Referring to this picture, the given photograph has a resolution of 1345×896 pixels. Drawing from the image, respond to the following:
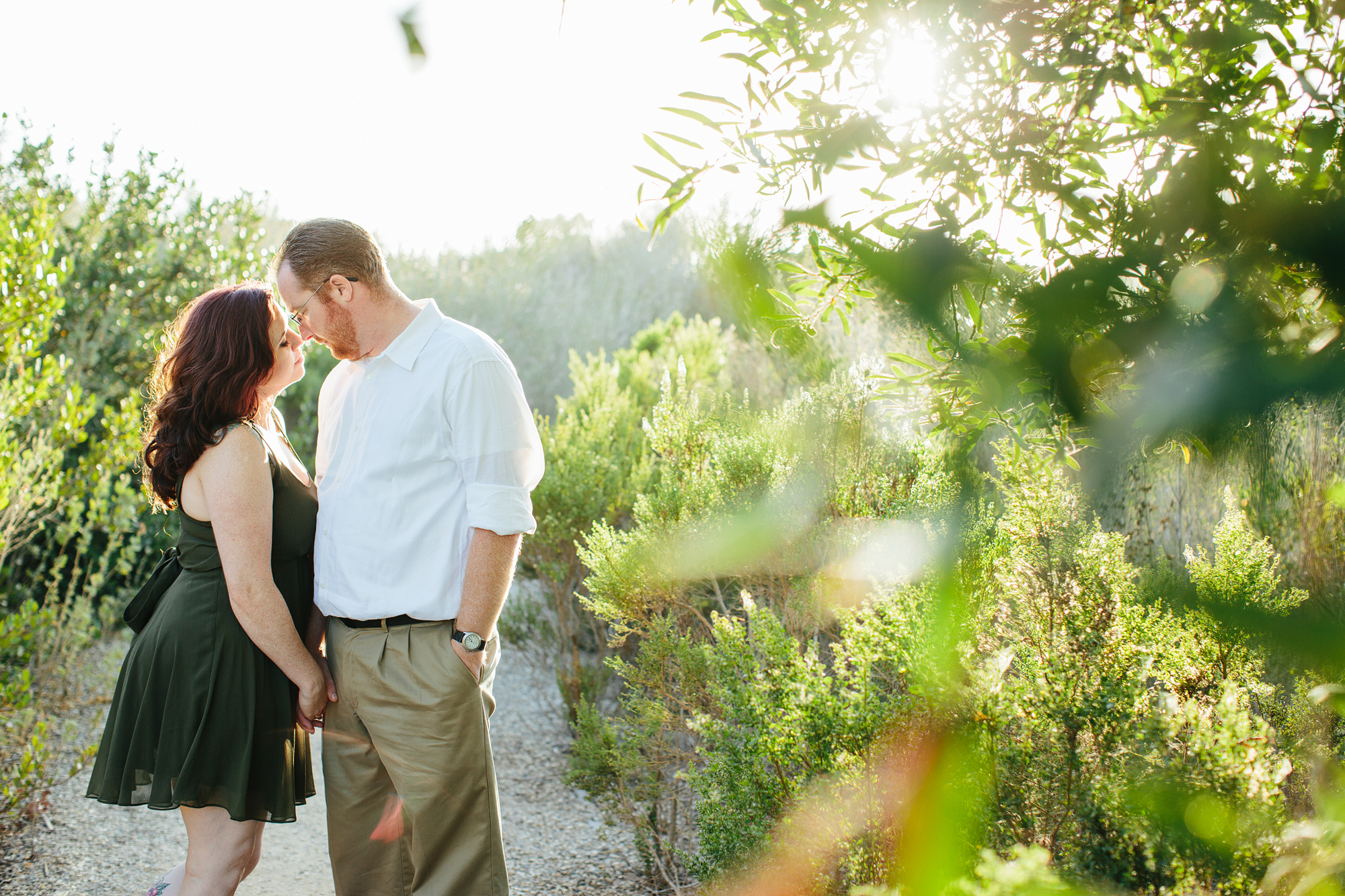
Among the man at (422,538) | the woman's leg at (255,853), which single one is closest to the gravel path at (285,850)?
the woman's leg at (255,853)

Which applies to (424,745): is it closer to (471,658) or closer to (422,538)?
(471,658)

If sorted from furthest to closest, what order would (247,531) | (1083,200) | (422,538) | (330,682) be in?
(330,682)
(422,538)
(247,531)
(1083,200)

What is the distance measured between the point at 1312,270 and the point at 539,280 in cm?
1680

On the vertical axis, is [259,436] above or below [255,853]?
above

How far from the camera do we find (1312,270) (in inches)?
27.7

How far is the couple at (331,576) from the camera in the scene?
6.36 feet

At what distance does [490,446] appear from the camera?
1973 mm

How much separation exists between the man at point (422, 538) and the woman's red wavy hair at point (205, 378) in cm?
12

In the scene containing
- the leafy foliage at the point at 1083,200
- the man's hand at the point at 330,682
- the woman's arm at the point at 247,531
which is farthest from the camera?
the man's hand at the point at 330,682

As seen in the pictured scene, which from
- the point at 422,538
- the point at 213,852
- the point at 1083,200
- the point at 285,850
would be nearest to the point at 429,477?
the point at 422,538

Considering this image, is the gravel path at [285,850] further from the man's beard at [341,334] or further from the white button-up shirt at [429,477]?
the man's beard at [341,334]

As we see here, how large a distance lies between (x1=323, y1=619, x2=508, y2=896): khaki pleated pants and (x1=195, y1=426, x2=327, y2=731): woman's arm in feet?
0.67

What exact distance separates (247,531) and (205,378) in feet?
1.31

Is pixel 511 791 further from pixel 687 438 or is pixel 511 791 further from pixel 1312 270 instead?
pixel 1312 270
